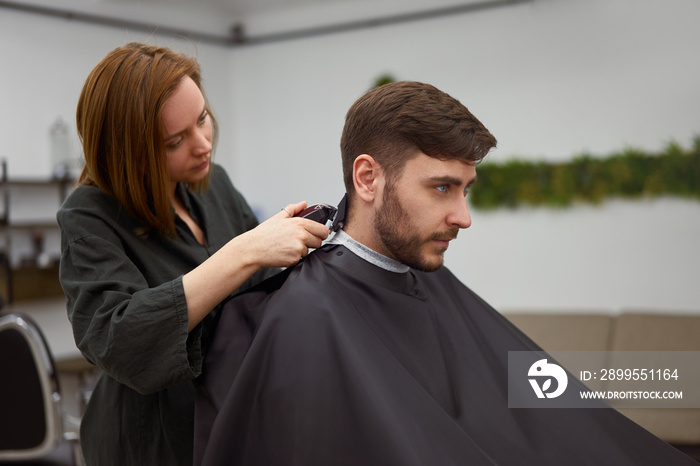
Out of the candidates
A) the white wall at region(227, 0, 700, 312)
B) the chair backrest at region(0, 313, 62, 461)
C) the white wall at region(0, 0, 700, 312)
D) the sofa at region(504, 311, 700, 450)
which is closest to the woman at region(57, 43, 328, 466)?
the chair backrest at region(0, 313, 62, 461)

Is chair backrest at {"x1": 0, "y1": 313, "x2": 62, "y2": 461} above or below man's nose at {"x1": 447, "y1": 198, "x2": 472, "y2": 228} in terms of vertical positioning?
below

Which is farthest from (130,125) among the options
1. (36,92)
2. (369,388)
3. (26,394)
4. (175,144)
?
(36,92)

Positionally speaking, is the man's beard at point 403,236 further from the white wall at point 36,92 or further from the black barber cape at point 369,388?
the white wall at point 36,92

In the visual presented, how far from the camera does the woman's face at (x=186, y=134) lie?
4.39ft

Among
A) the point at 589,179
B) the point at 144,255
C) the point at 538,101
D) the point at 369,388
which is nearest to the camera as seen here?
the point at 369,388

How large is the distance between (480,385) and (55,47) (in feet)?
16.6

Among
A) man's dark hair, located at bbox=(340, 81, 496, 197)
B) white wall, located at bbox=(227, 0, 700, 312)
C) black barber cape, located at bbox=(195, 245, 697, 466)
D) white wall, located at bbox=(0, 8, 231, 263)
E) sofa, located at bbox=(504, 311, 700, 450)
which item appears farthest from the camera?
white wall, located at bbox=(0, 8, 231, 263)

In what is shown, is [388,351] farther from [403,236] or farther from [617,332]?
[617,332]

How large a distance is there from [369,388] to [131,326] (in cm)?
45

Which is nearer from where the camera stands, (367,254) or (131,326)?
(131,326)

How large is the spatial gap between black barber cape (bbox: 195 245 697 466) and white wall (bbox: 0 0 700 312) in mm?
3518

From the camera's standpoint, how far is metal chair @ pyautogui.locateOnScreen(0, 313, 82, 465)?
6.68ft

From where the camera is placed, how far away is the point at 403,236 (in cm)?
133

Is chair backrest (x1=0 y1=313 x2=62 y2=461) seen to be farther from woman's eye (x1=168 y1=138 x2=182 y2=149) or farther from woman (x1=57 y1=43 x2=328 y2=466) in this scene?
woman's eye (x1=168 y1=138 x2=182 y2=149)
